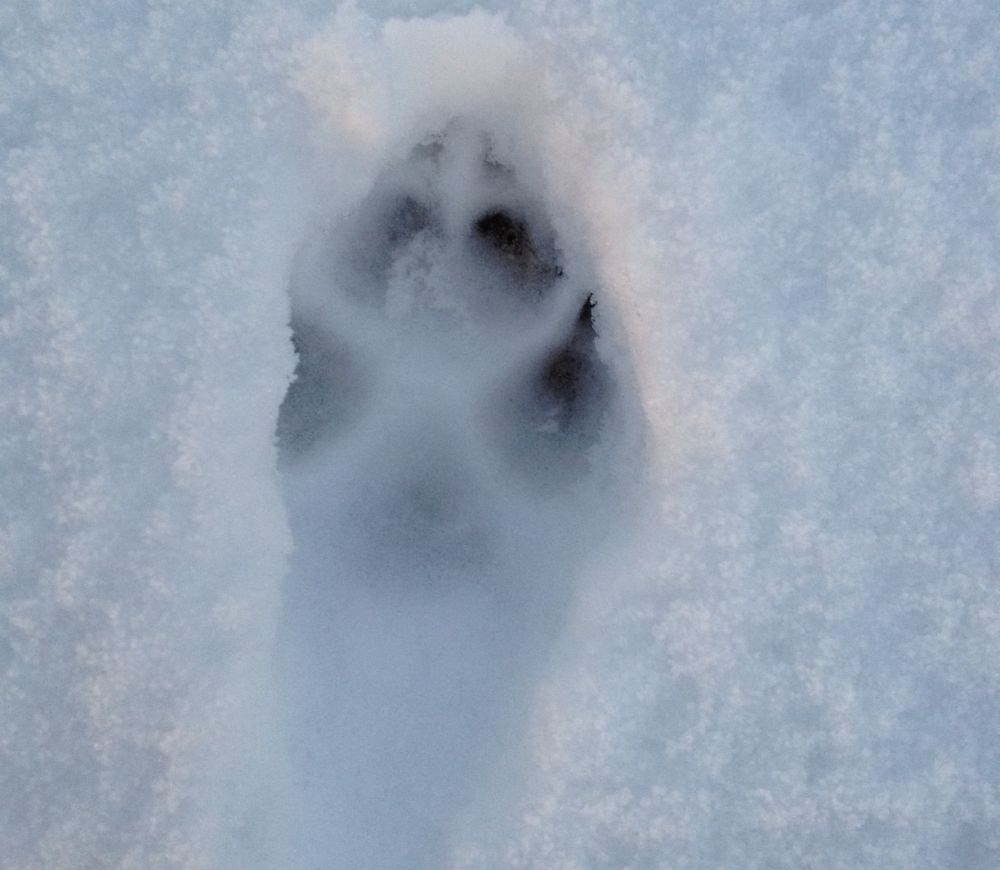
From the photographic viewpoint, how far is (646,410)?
4.15ft

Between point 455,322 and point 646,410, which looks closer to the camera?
point 646,410

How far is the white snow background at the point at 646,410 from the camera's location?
1.23 metres

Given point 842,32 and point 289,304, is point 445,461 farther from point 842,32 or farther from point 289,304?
point 842,32

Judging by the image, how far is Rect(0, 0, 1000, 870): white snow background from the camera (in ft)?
4.02

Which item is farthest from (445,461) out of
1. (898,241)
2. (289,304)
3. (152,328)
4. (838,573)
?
(898,241)

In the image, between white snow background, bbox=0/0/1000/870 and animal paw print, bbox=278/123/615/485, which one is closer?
white snow background, bbox=0/0/1000/870

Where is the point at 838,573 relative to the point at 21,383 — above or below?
above

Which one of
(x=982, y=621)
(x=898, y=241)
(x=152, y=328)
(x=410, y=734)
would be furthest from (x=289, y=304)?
(x=982, y=621)

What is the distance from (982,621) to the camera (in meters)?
1.22

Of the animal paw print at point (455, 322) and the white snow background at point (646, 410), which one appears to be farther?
the animal paw print at point (455, 322)

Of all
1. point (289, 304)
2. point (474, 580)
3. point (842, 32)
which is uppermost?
point (842, 32)

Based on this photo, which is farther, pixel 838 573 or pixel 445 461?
pixel 445 461

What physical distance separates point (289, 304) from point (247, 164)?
164 millimetres

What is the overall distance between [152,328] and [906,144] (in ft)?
2.86
